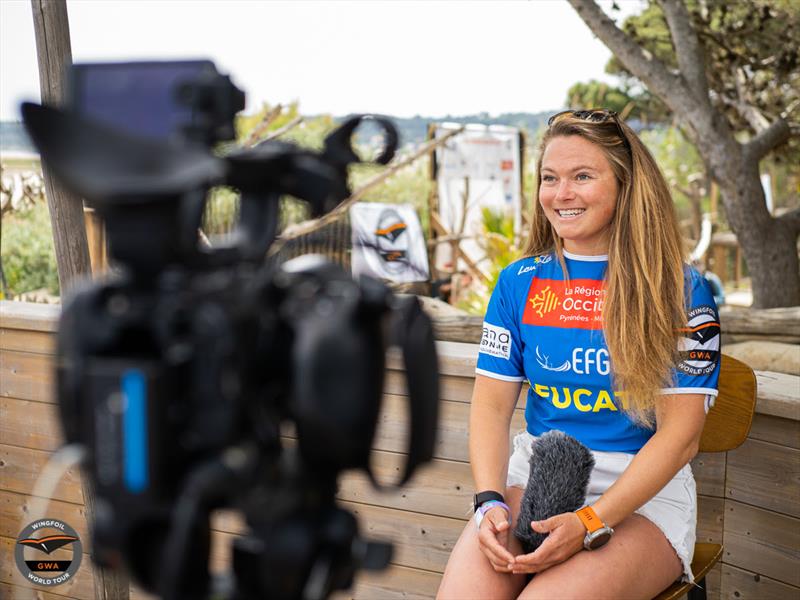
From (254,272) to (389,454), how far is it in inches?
63.1

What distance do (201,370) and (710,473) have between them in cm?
164

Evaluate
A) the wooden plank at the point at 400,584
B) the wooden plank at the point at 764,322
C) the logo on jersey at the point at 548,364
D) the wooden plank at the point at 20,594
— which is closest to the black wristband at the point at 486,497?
the logo on jersey at the point at 548,364

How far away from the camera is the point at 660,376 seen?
5.39ft

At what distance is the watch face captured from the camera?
153 centimetres

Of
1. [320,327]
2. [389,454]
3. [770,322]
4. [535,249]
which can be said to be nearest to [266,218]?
[320,327]

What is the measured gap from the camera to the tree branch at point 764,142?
445cm

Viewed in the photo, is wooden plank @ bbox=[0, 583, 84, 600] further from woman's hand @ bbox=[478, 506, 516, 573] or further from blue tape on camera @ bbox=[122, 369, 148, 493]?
blue tape on camera @ bbox=[122, 369, 148, 493]

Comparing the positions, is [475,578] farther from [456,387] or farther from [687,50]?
[687,50]

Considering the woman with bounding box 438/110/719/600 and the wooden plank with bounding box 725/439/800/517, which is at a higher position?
the woman with bounding box 438/110/719/600

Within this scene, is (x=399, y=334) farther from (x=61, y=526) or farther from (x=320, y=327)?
→ (x=61, y=526)

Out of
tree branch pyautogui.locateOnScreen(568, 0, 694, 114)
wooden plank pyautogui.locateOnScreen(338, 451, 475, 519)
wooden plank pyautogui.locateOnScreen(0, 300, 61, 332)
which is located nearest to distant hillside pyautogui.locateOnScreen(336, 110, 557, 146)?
tree branch pyautogui.locateOnScreen(568, 0, 694, 114)

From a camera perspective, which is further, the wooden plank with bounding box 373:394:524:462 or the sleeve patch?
the wooden plank with bounding box 373:394:524:462

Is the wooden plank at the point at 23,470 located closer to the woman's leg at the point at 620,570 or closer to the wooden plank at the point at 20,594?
the wooden plank at the point at 20,594

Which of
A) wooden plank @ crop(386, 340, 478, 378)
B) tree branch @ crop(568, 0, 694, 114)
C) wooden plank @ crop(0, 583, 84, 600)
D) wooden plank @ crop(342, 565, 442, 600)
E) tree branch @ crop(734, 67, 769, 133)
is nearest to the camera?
wooden plank @ crop(386, 340, 478, 378)
